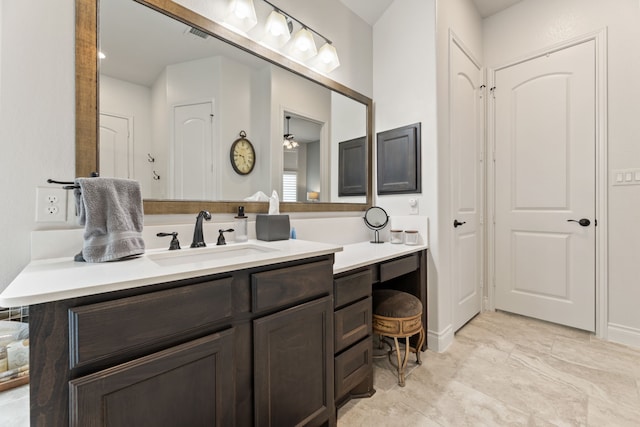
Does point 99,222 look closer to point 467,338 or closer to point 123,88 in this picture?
point 123,88

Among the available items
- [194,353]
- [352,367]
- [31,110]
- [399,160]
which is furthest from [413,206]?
[31,110]

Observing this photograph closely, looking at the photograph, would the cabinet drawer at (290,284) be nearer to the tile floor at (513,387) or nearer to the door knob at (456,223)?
the tile floor at (513,387)

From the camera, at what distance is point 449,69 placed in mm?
2178

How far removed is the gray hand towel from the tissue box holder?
0.63m

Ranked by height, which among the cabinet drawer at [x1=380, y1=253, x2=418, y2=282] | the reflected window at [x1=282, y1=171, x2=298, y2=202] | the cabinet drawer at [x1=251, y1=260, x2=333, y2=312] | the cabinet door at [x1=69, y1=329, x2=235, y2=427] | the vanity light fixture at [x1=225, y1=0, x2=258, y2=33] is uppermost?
the vanity light fixture at [x1=225, y1=0, x2=258, y2=33]

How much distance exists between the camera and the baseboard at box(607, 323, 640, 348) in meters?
2.08

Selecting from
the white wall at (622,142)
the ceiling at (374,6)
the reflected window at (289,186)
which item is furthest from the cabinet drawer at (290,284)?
the white wall at (622,142)

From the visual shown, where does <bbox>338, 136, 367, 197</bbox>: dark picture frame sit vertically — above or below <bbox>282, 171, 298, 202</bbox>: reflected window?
above

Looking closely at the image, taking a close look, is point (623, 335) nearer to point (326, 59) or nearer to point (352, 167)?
point (352, 167)

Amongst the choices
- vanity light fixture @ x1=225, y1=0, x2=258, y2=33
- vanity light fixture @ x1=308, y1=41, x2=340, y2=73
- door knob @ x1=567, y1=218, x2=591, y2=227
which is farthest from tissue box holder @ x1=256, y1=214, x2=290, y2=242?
door knob @ x1=567, y1=218, x2=591, y2=227

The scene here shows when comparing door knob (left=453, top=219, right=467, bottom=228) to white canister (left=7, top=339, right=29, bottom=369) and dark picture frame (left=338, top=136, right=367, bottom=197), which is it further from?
white canister (left=7, top=339, right=29, bottom=369)

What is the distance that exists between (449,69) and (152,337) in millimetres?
2532

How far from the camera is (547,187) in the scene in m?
2.48

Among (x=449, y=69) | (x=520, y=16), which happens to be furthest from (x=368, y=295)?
(x=520, y=16)
